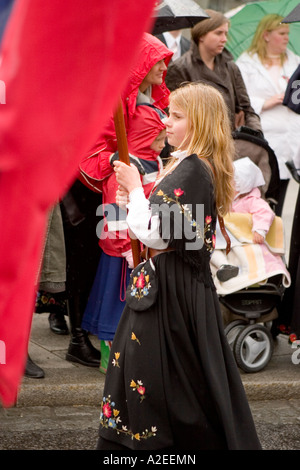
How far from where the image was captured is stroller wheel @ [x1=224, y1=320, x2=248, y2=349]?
215 inches

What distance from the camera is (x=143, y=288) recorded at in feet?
11.3

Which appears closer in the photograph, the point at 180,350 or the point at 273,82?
the point at 180,350

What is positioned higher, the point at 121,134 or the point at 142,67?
the point at 121,134

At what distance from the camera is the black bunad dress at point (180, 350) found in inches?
Answer: 133

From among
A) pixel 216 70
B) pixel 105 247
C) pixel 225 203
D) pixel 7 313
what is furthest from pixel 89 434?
pixel 7 313

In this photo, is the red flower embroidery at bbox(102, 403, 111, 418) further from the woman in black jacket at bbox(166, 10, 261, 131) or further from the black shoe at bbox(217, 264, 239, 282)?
the woman in black jacket at bbox(166, 10, 261, 131)

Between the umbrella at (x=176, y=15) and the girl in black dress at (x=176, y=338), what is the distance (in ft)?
9.75

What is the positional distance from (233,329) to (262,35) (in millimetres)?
2859

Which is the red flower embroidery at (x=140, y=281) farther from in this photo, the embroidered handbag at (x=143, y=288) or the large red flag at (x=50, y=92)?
the large red flag at (x=50, y=92)

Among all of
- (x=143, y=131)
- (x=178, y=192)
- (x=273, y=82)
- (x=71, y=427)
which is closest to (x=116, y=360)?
(x=178, y=192)

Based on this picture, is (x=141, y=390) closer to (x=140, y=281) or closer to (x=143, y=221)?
(x=140, y=281)

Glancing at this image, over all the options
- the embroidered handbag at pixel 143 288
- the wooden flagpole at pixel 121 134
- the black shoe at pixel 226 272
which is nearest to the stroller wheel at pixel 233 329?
the black shoe at pixel 226 272

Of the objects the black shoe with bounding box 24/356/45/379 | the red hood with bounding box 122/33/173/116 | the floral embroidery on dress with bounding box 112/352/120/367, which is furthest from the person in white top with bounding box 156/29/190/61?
the floral embroidery on dress with bounding box 112/352/120/367

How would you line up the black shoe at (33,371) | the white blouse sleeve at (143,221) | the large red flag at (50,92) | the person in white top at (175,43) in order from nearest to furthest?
the large red flag at (50,92)
the white blouse sleeve at (143,221)
the black shoe at (33,371)
the person in white top at (175,43)
